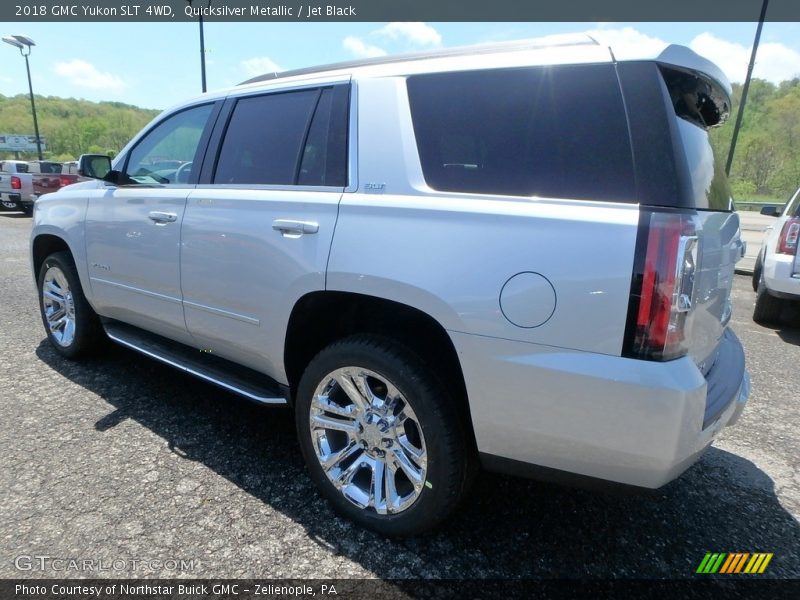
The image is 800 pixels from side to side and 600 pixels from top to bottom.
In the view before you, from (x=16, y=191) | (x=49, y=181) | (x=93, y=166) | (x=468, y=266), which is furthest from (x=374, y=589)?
(x=16, y=191)

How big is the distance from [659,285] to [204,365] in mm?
2373

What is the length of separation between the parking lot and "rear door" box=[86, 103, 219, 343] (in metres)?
0.66

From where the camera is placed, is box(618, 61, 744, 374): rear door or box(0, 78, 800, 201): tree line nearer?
box(618, 61, 744, 374): rear door

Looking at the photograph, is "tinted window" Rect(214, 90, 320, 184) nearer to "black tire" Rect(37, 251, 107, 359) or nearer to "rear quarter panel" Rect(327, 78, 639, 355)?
"rear quarter panel" Rect(327, 78, 639, 355)

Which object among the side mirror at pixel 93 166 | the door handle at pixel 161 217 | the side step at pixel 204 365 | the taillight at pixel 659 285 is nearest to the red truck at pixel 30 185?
the side mirror at pixel 93 166

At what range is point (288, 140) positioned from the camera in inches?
103

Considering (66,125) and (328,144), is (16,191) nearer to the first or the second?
(328,144)

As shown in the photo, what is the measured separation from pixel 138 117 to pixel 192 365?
113 metres

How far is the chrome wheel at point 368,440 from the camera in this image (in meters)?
2.13

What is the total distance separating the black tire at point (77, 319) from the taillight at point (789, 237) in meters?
6.42

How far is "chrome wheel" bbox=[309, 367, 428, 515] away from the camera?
6.98 ft

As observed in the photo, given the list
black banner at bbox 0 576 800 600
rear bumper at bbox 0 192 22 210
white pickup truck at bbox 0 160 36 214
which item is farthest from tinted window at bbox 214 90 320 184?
rear bumper at bbox 0 192 22 210

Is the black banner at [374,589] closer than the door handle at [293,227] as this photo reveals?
Yes

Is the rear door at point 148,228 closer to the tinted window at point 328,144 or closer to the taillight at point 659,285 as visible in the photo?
the tinted window at point 328,144
